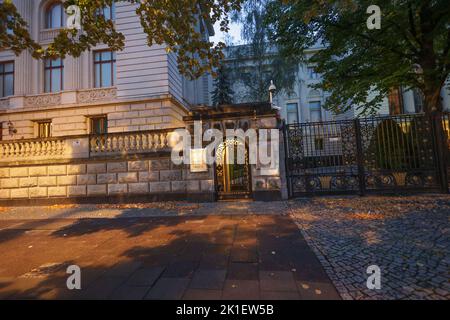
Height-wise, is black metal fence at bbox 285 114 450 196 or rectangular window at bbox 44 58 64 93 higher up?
rectangular window at bbox 44 58 64 93

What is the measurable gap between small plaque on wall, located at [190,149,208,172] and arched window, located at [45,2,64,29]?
661 inches

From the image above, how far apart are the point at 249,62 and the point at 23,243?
19575 millimetres

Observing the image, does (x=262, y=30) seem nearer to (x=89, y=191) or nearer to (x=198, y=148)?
(x=198, y=148)

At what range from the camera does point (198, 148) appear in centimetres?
866

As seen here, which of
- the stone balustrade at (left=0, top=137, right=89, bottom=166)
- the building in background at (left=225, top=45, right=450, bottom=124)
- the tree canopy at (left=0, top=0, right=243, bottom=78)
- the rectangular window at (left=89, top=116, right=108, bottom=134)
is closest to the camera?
the tree canopy at (left=0, top=0, right=243, bottom=78)

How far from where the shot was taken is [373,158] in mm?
8477

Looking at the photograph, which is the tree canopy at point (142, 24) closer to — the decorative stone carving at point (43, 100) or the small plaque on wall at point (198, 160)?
the small plaque on wall at point (198, 160)

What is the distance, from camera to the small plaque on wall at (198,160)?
859cm

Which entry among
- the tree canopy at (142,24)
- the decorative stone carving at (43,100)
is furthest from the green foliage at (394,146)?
the decorative stone carving at (43,100)

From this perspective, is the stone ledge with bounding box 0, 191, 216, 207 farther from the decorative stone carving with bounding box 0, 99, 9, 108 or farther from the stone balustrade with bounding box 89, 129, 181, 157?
the decorative stone carving with bounding box 0, 99, 9, 108

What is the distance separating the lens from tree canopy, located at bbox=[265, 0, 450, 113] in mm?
8445

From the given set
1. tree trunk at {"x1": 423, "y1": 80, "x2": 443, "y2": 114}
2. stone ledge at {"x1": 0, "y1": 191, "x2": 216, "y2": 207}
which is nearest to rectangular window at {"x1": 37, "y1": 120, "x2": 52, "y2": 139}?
stone ledge at {"x1": 0, "y1": 191, "x2": 216, "y2": 207}

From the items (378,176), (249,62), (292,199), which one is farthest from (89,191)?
(249,62)

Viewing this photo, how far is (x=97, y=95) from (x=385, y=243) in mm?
17290
